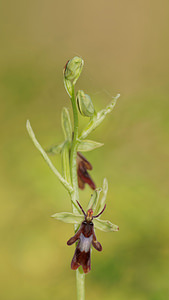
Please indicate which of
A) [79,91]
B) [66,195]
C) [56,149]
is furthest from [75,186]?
[66,195]

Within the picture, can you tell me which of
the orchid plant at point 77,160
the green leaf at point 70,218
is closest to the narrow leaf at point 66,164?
the orchid plant at point 77,160

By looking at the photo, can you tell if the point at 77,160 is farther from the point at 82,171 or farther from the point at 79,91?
the point at 79,91

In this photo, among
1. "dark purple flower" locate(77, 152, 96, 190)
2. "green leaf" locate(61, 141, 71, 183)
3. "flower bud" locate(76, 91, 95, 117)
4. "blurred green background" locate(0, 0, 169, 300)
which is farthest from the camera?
"blurred green background" locate(0, 0, 169, 300)

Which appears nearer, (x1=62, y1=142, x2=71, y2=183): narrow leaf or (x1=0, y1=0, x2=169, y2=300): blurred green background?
(x1=62, y1=142, x2=71, y2=183): narrow leaf

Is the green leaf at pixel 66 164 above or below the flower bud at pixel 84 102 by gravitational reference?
below

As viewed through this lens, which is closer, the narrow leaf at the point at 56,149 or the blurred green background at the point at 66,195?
the narrow leaf at the point at 56,149

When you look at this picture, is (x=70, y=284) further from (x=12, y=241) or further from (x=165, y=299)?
(x=165, y=299)

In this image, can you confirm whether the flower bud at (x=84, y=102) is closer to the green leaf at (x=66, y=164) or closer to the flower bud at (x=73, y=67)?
the flower bud at (x=73, y=67)

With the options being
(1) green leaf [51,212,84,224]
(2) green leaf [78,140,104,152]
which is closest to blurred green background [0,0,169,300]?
(2) green leaf [78,140,104,152]

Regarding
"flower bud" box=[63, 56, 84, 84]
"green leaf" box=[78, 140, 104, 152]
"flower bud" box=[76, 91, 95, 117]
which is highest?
"flower bud" box=[63, 56, 84, 84]

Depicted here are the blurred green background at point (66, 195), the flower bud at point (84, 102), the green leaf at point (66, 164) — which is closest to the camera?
the flower bud at point (84, 102)

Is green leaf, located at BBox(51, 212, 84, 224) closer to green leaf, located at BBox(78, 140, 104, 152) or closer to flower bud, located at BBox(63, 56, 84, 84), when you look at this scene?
green leaf, located at BBox(78, 140, 104, 152)
